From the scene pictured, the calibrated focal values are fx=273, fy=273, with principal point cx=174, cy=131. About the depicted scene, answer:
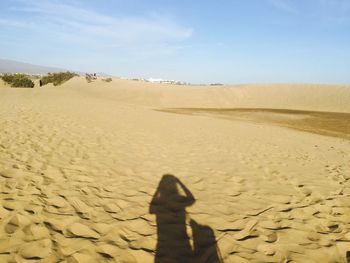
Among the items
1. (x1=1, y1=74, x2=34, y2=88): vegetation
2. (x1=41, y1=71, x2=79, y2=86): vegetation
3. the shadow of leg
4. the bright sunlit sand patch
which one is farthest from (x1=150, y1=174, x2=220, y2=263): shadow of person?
(x1=41, y1=71, x2=79, y2=86): vegetation

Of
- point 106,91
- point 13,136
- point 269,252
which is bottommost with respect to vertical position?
point 269,252

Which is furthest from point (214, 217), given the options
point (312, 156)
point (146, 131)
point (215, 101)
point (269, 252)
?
point (215, 101)

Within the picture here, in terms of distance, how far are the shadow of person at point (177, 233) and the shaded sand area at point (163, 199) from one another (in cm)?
2

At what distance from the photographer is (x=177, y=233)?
372cm

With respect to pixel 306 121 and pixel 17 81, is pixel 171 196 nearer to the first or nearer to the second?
pixel 306 121

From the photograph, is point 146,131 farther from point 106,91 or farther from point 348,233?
point 106,91

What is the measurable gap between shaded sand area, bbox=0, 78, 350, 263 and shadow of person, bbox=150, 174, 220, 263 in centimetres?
2

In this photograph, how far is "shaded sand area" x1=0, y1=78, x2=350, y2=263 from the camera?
131 inches

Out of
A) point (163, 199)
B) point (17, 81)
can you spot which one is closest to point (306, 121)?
point (163, 199)

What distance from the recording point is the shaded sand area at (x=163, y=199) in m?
3.33

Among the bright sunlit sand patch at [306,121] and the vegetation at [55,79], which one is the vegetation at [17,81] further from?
the bright sunlit sand patch at [306,121]

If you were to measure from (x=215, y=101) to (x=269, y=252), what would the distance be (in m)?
32.7

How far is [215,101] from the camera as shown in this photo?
116ft

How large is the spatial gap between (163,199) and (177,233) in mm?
1159
